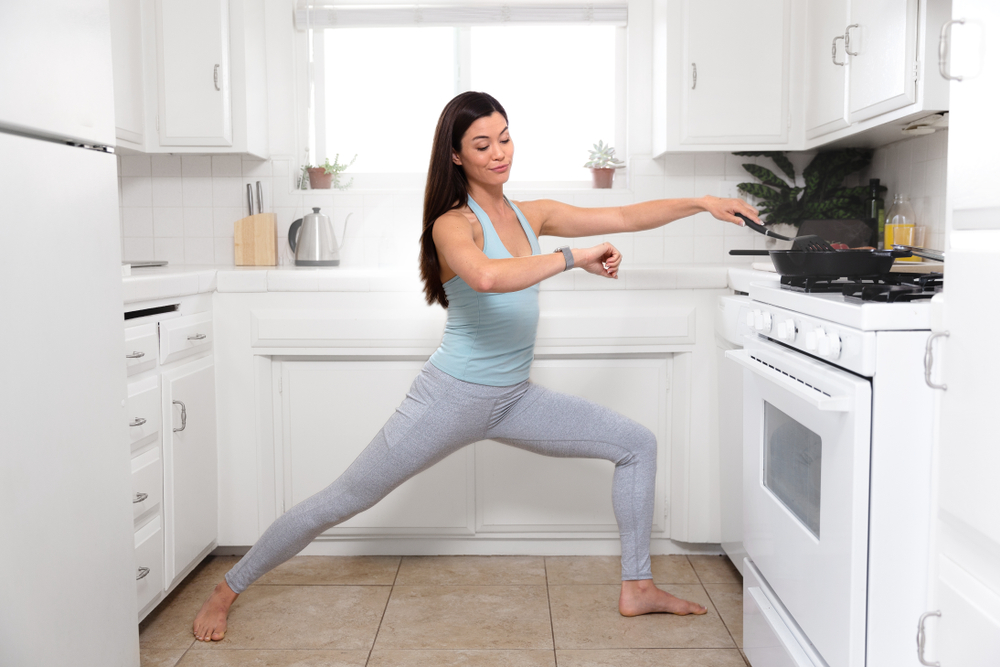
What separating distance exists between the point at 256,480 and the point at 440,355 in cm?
90

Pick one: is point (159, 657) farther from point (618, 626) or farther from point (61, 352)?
point (618, 626)

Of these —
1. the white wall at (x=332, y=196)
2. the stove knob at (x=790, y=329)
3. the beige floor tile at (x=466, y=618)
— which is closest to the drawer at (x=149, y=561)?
the beige floor tile at (x=466, y=618)

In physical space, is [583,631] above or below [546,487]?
below

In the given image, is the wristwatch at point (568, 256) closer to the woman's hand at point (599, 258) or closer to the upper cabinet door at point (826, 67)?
the woman's hand at point (599, 258)

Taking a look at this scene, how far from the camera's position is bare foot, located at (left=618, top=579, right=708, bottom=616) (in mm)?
2096

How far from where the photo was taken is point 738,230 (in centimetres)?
305

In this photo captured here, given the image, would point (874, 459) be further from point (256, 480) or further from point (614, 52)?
point (614, 52)

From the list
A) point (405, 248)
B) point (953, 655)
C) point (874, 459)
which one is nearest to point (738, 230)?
point (405, 248)

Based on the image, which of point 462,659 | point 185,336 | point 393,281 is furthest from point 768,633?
point 185,336

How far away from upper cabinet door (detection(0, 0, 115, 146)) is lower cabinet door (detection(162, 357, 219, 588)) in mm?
830

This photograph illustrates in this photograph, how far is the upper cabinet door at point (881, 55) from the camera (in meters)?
1.99

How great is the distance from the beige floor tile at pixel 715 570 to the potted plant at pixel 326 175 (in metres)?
1.86

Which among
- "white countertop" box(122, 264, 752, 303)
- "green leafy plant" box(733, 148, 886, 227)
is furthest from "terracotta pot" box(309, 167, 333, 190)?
"green leafy plant" box(733, 148, 886, 227)

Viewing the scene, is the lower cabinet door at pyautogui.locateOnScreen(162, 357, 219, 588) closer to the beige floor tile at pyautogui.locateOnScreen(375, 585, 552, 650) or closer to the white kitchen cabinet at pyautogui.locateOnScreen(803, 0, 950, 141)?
the beige floor tile at pyautogui.locateOnScreen(375, 585, 552, 650)
